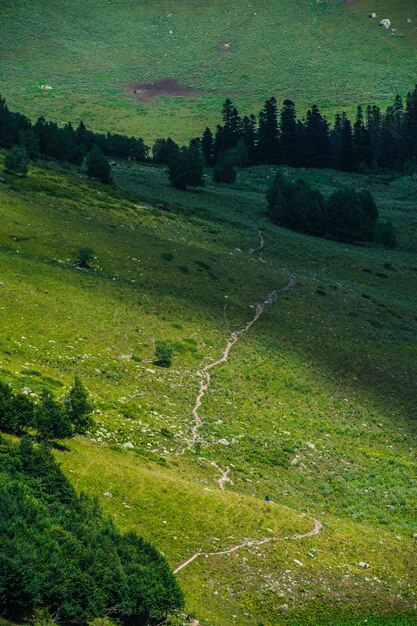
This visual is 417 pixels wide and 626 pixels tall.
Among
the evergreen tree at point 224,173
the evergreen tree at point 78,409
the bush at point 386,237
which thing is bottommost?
the evergreen tree at point 78,409

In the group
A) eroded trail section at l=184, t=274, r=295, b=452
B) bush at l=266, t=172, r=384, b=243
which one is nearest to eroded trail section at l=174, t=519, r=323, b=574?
eroded trail section at l=184, t=274, r=295, b=452

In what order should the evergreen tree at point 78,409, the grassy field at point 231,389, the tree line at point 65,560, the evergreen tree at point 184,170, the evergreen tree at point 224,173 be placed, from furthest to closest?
the evergreen tree at point 224,173 → the evergreen tree at point 184,170 → the evergreen tree at point 78,409 → the grassy field at point 231,389 → the tree line at point 65,560

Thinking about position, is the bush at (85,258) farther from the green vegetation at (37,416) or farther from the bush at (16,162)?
the green vegetation at (37,416)

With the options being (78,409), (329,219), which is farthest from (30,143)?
(78,409)

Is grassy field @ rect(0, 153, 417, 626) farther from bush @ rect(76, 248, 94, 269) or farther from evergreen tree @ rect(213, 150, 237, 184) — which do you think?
evergreen tree @ rect(213, 150, 237, 184)

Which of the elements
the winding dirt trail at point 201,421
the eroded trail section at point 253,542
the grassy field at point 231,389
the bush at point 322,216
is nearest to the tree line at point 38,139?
the grassy field at point 231,389

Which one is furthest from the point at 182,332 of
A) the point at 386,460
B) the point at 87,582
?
the point at 87,582
